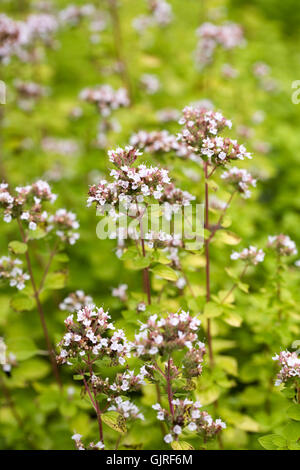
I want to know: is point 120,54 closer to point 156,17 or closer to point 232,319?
point 156,17

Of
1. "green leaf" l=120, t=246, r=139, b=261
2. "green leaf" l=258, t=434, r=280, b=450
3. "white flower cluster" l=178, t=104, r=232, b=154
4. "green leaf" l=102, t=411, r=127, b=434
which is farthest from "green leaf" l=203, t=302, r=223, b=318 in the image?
"white flower cluster" l=178, t=104, r=232, b=154

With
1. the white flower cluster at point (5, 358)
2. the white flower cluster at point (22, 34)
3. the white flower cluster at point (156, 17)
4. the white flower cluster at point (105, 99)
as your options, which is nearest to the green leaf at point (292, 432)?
the white flower cluster at point (5, 358)

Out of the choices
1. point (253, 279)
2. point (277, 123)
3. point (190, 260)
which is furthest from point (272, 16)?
point (190, 260)

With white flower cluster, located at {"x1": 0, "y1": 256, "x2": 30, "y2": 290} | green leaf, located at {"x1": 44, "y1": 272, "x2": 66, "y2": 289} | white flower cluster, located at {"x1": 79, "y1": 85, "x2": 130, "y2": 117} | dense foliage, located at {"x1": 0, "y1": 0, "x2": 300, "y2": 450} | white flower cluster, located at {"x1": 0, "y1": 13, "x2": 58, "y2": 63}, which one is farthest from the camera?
white flower cluster, located at {"x1": 0, "y1": 13, "x2": 58, "y2": 63}

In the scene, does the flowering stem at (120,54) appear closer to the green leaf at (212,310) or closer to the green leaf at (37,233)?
the green leaf at (37,233)

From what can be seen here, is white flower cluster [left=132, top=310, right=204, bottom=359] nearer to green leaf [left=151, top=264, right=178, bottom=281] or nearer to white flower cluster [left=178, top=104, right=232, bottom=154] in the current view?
green leaf [left=151, top=264, right=178, bottom=281]

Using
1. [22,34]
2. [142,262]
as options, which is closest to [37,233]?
[142,262]
